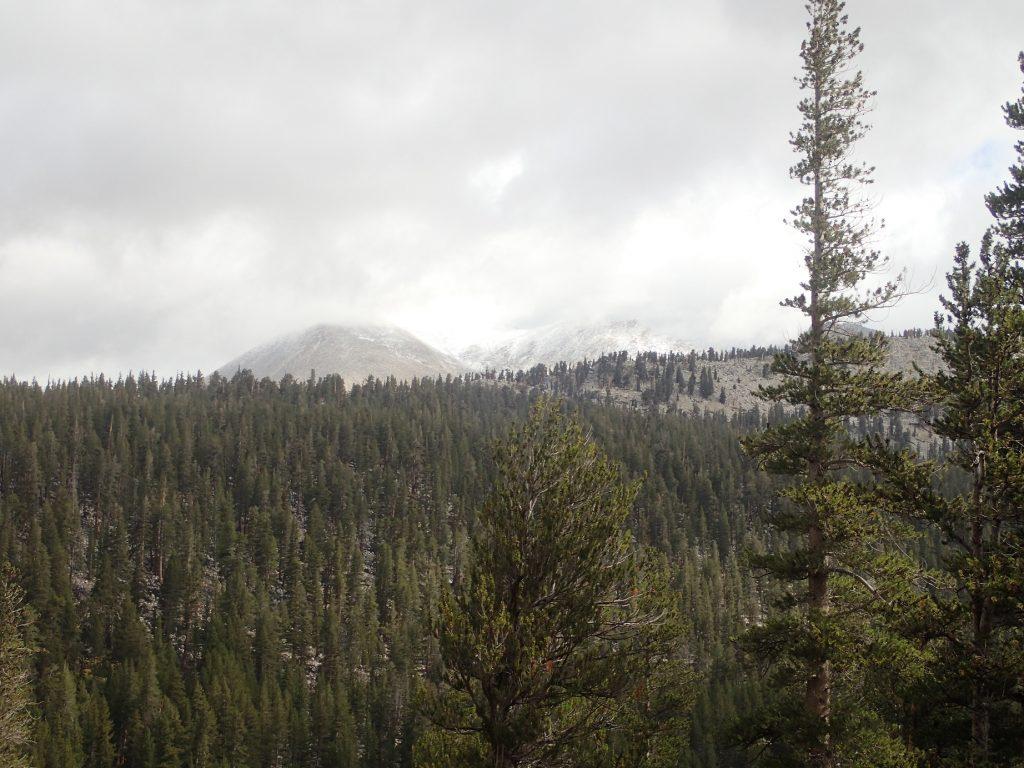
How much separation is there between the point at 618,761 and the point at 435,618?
527 cm

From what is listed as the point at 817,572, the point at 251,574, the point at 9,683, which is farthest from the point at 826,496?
the point at 251,574

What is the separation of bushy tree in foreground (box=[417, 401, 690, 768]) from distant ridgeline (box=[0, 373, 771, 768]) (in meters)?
1.92

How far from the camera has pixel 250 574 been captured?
123 meters

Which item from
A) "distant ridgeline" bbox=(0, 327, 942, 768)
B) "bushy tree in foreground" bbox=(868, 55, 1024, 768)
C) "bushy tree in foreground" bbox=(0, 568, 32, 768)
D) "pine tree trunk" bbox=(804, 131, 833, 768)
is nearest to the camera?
"bushy tree in foreground" bbox=(868, 55, 1024, 768)

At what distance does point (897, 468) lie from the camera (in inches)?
584

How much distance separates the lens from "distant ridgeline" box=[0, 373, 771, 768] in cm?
7594

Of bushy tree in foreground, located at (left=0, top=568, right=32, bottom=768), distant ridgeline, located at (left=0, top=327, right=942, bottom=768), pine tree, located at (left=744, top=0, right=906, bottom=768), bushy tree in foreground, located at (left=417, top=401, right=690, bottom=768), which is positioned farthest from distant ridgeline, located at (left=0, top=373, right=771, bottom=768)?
bushy tree in foreground, located at (left=0, top=568, right=32, bottom=768)

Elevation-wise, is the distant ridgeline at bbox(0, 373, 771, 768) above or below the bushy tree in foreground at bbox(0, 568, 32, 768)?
below

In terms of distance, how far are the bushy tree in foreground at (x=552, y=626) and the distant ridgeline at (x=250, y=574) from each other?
1924mm

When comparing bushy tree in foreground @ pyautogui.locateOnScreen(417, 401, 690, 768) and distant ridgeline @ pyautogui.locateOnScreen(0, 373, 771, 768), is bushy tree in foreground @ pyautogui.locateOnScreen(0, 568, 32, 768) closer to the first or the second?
distant ridgeline @ pyautogui.locateOnScreen(0, 373, 771, 768)

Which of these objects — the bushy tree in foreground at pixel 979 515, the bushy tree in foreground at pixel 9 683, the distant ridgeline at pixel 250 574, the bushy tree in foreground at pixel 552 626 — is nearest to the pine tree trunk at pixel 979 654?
the bushy tree in foreground at pixel 979 515

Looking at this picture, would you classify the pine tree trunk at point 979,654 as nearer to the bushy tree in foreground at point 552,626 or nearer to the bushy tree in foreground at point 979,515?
the bushy tree in foreground at point 979,515

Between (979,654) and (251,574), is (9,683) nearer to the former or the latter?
(979,654)

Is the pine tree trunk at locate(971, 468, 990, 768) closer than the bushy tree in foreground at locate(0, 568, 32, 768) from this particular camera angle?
Yes
